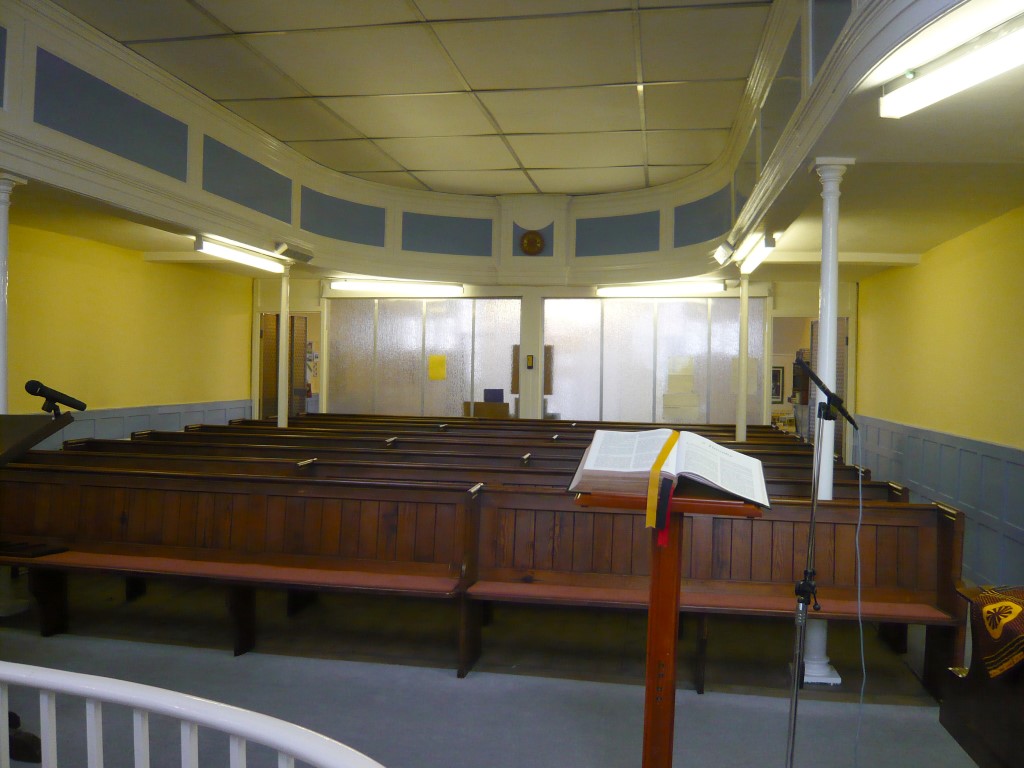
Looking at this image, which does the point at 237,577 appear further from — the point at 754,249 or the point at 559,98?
the point at 559,98

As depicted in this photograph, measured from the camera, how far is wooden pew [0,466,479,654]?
147 inches

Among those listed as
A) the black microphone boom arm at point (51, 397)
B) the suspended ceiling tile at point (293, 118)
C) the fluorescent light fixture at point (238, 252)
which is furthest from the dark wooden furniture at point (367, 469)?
the suspended ceiling tile at point (293, 118)

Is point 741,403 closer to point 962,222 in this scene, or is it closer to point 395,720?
point 962,222

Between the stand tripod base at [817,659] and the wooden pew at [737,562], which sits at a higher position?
the wooden pew at [737,562]

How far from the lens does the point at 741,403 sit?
289 inches

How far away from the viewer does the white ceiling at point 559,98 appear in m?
3.80

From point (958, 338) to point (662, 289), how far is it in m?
4.29

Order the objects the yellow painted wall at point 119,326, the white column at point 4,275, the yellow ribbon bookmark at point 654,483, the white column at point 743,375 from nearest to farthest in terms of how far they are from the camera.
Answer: the yellow ribbon bookmark at point 654,483
the white column at point 4,275
the yellow painted wall at point 119,326
the white column at point 743,375

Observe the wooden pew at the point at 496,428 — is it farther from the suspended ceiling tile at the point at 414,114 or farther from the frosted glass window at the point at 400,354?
the suspended ceiling tile at the point at 414,114

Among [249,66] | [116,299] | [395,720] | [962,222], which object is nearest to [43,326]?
[116,299]

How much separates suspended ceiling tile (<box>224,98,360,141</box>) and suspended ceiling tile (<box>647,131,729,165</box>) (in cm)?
317

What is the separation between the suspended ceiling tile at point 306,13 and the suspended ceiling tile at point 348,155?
2.65 metres

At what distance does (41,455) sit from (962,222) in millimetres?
6861

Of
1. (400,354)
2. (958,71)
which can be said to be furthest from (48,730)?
(400,354)
